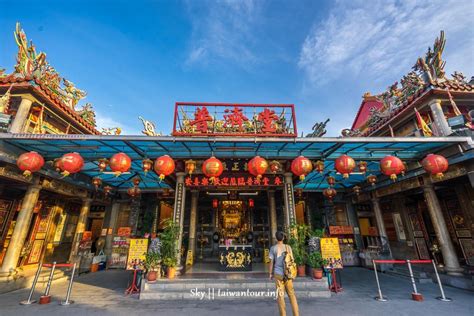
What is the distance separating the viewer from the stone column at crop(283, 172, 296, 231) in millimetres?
7325

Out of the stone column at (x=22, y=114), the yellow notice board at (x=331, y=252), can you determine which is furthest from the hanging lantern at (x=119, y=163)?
the yellow notice board at (x=331, y=252)

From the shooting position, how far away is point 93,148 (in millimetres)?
6527

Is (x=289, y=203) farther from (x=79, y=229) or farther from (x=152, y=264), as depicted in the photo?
(x=79, y=229)

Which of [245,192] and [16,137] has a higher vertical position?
[16,137]

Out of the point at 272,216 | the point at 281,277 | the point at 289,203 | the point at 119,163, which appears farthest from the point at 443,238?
the point at 119,163

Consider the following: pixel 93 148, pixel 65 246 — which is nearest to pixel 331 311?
pixel 93 148

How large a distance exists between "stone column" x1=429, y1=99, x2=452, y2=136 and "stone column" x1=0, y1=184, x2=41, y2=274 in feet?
51.2

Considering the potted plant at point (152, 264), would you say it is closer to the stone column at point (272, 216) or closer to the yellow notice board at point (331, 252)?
the yellow notice board at point (331, 252)

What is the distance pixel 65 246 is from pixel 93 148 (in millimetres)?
8591

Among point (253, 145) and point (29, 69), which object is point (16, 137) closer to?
point (29, 69)

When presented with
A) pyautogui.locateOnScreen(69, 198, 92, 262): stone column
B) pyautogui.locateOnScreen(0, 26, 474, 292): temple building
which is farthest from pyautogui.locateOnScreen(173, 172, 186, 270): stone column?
pyautogui.locateOnScreen(69, 198, 92, 262): stone column

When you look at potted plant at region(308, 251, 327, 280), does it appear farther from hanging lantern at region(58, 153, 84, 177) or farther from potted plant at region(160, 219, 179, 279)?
hanging lantern at region(58, 153, 84, 177)

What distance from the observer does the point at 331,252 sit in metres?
6.42

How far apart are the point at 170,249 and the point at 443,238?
32.3 ft
